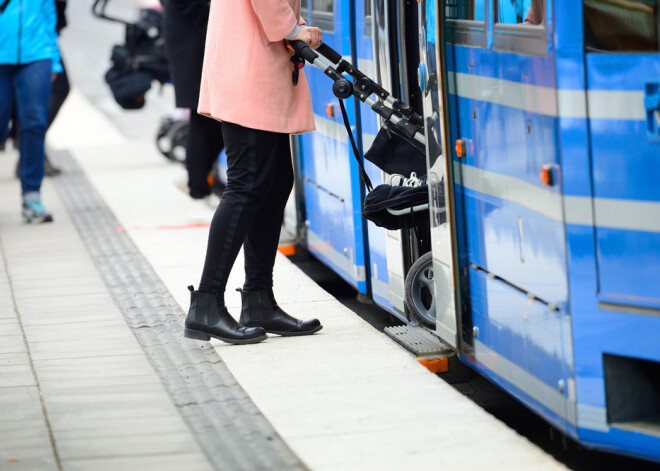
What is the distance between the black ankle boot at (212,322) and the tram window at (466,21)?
1.42 m

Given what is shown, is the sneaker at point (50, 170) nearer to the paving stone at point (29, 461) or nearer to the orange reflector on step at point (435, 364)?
the orange reflector on step at point (435, 364)

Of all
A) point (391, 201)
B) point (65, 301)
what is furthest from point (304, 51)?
point (65, 301)

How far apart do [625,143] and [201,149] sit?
15.7ft

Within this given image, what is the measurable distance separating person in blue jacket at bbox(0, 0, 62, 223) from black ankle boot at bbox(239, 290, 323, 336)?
142 inches

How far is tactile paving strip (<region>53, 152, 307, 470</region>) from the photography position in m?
4.04

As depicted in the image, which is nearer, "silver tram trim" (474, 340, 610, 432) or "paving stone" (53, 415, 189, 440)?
"silver tram trim" (474, 340, 610, 432)

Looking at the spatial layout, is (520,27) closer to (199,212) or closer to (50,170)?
(199,212)

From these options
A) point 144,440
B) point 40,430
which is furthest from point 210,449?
point 40,430

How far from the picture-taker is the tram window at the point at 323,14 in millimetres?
6410

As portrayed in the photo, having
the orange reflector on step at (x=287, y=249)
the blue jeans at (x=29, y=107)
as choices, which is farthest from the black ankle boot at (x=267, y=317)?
the blue jeans at (x=29, y=107)

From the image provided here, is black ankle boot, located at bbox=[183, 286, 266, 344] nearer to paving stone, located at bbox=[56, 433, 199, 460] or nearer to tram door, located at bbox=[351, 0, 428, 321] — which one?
tram door, located at bbox=[351, 0, 428, 321]

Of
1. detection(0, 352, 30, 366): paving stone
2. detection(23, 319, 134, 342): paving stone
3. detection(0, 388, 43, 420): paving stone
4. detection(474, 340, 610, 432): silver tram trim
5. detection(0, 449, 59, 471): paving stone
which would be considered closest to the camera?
detection(474, 340, 610, 432): silver tram trim

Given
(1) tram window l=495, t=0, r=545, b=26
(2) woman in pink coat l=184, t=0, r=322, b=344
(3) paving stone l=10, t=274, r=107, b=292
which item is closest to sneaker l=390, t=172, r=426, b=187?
(2) woman in pink coat l=184, t=0, r=322, b=344

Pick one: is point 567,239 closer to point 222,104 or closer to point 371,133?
point 222,104
